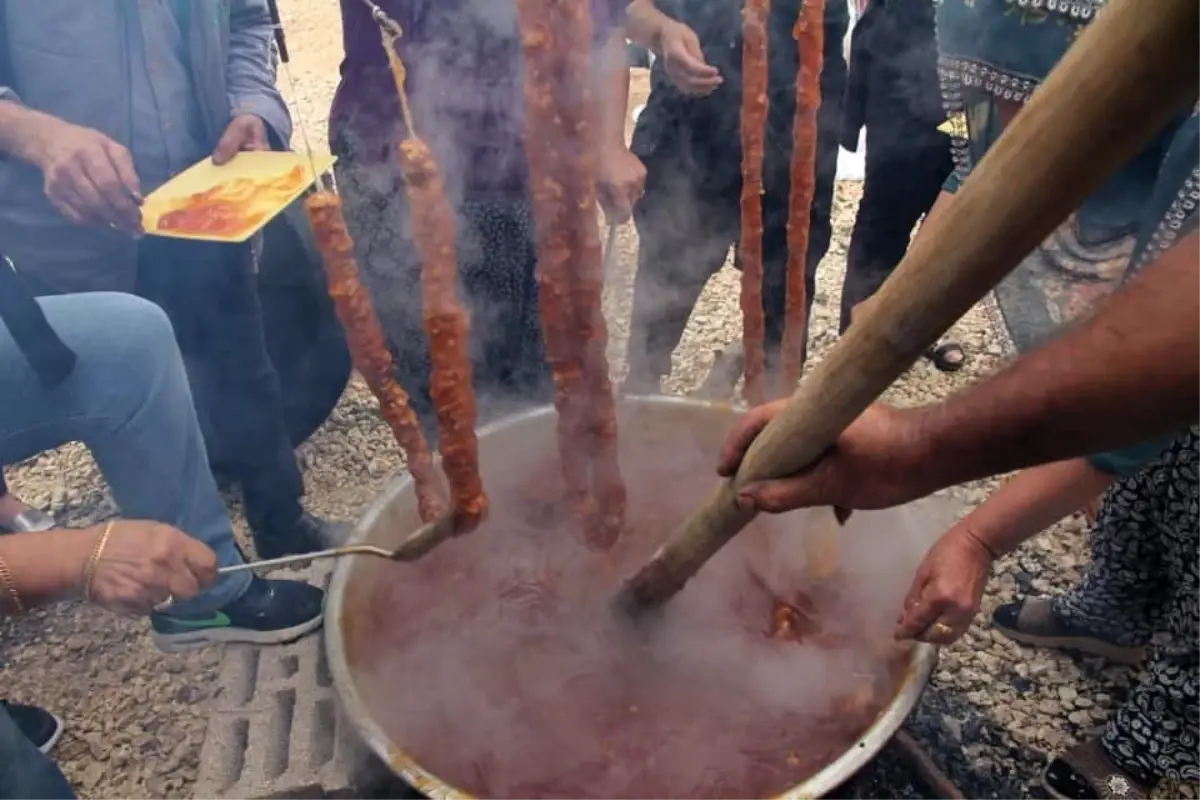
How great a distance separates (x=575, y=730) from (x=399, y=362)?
1559mm

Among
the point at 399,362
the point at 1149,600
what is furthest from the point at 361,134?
the point at 1149,600

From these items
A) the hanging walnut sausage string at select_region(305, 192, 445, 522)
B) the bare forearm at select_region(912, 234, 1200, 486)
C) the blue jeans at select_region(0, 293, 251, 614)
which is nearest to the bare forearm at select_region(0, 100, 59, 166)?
the blue jeans at select_region(0, 293, 251, 614)

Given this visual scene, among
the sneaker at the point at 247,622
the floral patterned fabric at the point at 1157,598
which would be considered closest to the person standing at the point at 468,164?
the sneaker at the point at 247,622

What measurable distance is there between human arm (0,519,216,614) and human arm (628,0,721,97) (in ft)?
6.49

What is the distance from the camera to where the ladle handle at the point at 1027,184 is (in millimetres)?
789

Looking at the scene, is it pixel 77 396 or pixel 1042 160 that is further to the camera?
pixel 77 396

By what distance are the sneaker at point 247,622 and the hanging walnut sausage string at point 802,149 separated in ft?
5.28

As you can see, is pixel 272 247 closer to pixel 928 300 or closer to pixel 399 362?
pixel 399 362

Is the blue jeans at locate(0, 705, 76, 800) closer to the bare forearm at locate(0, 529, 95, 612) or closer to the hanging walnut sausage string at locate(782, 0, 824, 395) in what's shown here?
the bare forearm at locate(0, 529, 95, 612)

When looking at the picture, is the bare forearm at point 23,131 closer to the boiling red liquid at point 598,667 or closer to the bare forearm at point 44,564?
the bare forearm at point 44,564

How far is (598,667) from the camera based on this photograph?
2027 mm

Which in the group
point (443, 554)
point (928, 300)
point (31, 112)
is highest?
point (928, 300)

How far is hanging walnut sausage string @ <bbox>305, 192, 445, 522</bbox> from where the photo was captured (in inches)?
59.7

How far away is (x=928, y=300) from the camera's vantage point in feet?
3.31
